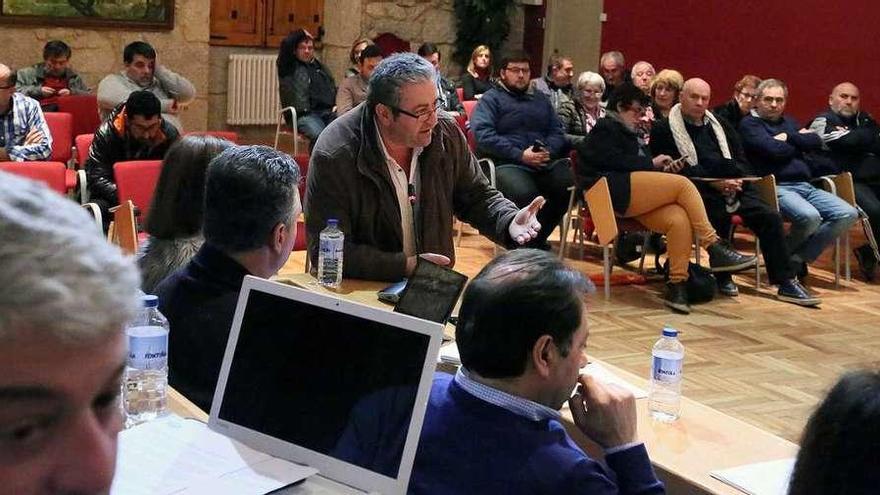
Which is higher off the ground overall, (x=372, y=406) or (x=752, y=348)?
(x=372, y=406)

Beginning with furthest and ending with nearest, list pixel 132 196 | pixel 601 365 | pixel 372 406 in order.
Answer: pixel 132 196, pixel 601 365, pixel 372 406

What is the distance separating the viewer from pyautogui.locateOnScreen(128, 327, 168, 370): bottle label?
2.14 metres

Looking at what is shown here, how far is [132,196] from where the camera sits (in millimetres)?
4941

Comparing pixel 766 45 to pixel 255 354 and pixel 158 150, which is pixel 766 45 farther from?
pixel 255 354

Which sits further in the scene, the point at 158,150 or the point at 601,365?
the point at 158,150

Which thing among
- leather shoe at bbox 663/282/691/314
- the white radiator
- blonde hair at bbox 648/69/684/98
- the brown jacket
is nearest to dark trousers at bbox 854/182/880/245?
A: blonde hair at bbox 648/69/684/98

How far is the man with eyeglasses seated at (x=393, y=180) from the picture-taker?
3670 mm

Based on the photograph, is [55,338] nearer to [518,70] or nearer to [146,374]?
[146,374]

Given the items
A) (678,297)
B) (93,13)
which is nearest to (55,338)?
(678,297)

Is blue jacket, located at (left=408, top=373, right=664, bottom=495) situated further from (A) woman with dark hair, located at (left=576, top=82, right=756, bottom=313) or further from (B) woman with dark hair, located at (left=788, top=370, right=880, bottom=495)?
(A) woman with dark hair, located at (left=576, top=82, right=756, bottom=313)

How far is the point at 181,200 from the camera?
10.5ft

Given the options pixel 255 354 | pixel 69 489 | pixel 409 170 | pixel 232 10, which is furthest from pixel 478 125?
pixel 69 489

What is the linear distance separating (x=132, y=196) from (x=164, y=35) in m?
5.11

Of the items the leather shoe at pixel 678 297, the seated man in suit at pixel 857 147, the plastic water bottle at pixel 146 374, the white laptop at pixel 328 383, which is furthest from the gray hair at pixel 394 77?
the seated man in suit at pixel 857 147
